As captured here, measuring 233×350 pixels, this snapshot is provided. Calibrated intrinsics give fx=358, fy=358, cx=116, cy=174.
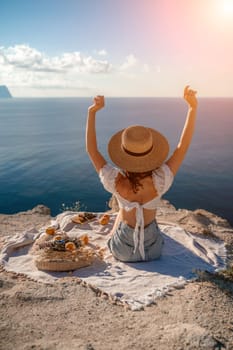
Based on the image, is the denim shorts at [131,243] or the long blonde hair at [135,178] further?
the denim shorts at [131,243]

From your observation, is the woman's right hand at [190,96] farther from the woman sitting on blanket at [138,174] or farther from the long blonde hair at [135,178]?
the long blonde hair at [135,178]

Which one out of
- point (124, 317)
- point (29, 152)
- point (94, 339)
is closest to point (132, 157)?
point (124, 317)

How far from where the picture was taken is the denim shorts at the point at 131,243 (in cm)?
698

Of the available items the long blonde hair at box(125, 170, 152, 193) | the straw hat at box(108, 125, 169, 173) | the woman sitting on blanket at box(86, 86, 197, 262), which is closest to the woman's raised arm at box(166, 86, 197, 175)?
the woman sitting on blanket at box(86, 86, 197, 262)

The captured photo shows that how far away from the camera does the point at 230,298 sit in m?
5.64

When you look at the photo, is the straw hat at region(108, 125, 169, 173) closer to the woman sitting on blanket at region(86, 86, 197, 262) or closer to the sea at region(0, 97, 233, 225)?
the woman sitting on blanket at region(86, 86, 197, 262)

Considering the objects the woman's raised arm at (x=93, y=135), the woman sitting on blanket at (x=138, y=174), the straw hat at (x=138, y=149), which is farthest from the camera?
the woman's raised arm at (x=93, y=135)

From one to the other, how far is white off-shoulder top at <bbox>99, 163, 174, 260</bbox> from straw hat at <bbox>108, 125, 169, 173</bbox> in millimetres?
230

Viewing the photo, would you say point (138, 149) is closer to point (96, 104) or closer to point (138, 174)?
point (138, 174)

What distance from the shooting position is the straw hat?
238 inches

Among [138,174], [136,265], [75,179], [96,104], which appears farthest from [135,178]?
[75,179]

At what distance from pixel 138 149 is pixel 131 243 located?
6.50ft

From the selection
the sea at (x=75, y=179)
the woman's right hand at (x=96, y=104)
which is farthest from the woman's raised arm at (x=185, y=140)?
the sea at (x=75, y=179)

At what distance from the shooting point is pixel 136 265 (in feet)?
22.8
